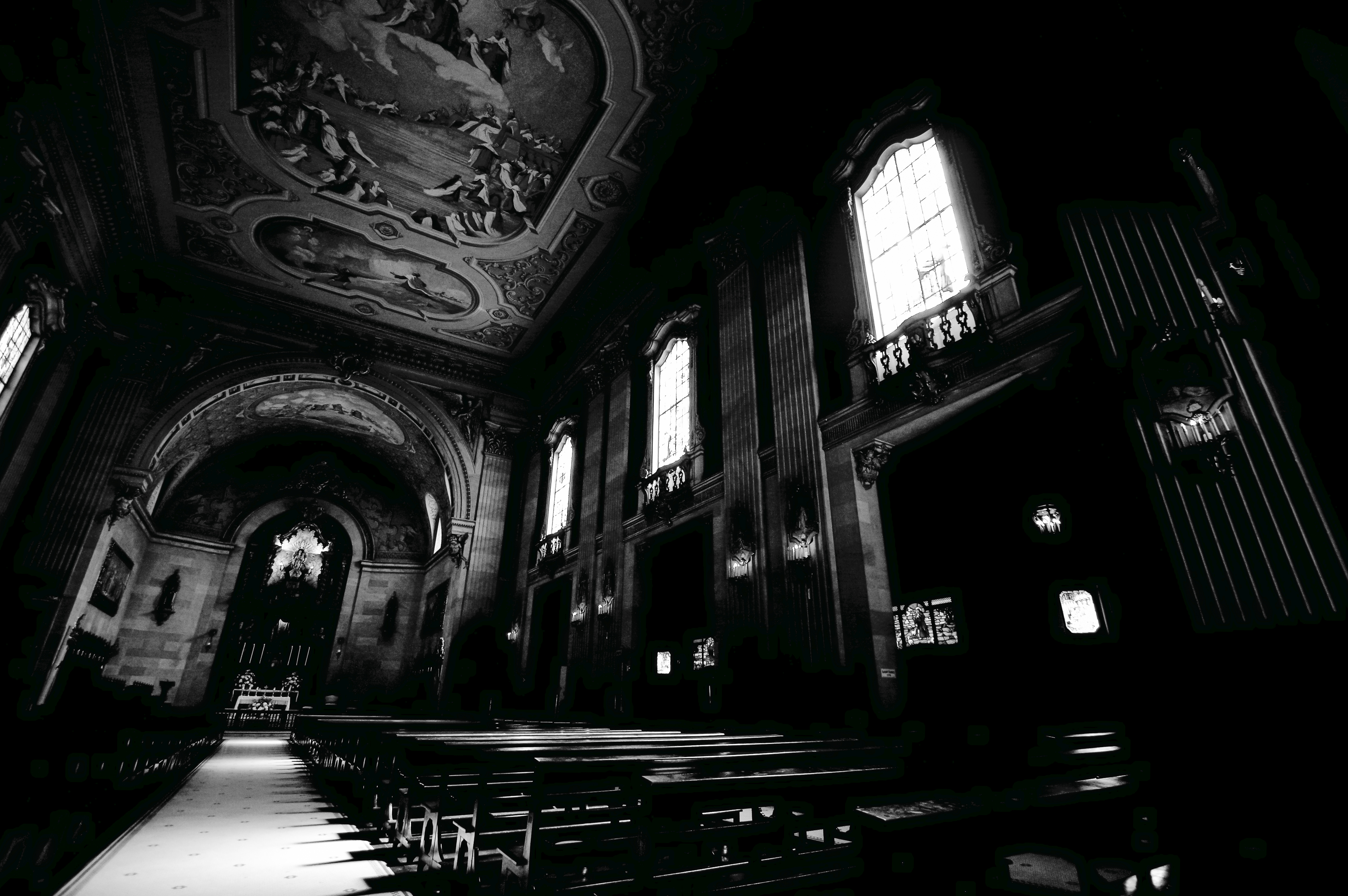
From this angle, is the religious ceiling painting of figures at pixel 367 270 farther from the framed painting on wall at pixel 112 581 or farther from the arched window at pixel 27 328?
the framed painting on wall at pixel 112 581

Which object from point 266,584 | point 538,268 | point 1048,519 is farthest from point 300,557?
point 1048,519

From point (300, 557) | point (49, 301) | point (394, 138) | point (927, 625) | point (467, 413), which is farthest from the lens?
point (300, 557)

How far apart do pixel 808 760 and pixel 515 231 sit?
38.2 feet

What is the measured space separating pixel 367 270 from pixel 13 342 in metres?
5.65

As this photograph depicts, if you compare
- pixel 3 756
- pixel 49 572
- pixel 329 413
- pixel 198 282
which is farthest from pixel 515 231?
pixel 3 756

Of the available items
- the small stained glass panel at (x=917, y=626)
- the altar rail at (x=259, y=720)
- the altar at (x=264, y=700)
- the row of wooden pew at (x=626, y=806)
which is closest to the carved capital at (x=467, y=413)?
the altar rail at (x=259, y=720)

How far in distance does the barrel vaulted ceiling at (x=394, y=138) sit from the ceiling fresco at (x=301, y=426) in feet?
7.72

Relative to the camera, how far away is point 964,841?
4.17ft

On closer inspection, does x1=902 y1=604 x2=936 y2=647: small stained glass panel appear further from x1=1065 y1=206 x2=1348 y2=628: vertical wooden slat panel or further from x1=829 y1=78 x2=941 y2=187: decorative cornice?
x1=829 y1=78 x2=941 y2=187: decorative cornice

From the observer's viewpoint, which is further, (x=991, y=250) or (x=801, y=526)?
(x=801, y=526)

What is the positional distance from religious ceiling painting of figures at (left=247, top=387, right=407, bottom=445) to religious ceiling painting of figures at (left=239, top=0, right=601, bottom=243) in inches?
238

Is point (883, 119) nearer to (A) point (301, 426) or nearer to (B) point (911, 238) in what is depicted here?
(B) point (911, 238)

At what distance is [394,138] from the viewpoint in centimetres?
988

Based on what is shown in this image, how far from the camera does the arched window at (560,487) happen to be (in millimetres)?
13359
